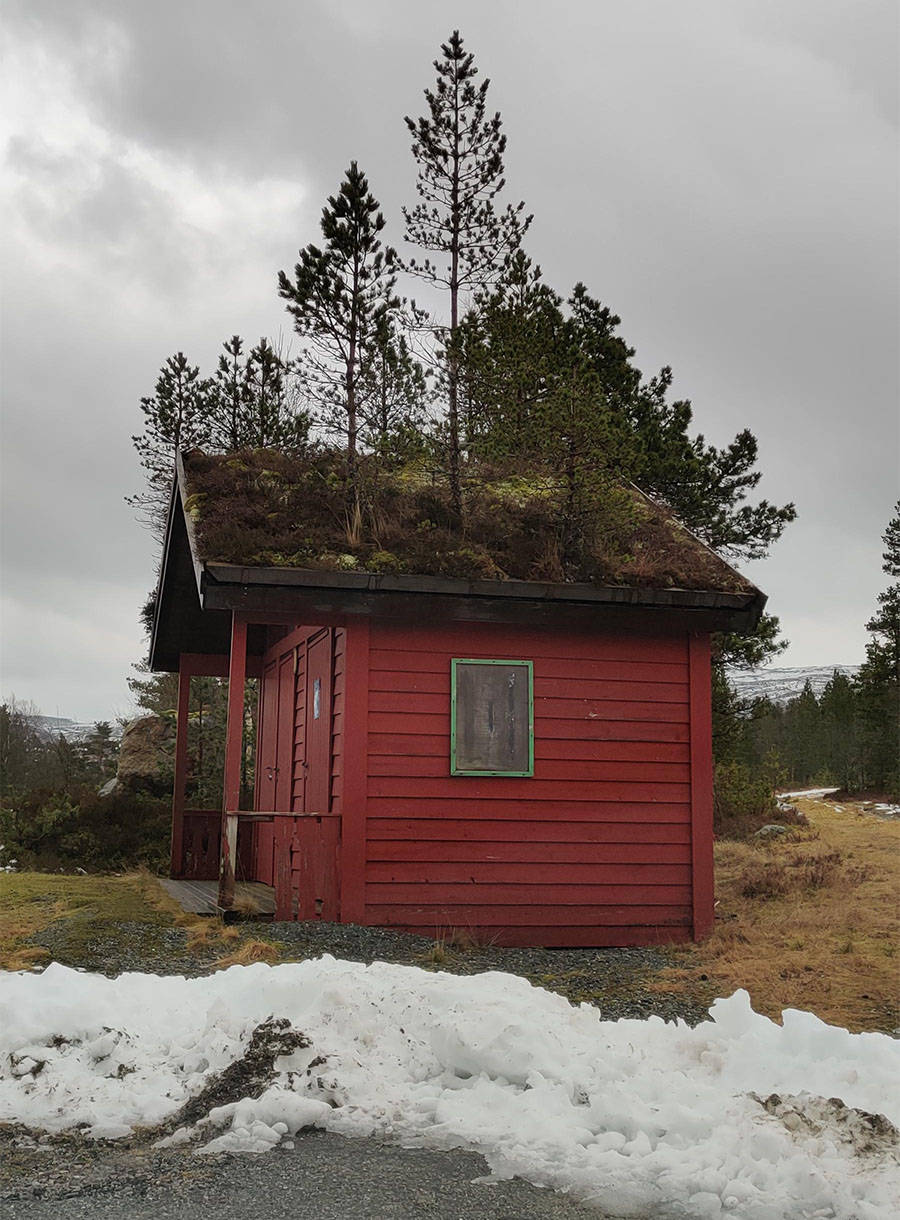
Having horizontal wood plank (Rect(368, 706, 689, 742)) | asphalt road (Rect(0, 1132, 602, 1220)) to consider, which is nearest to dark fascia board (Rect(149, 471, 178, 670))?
horizontal wood plank (Rect(368, 706, 689, 742))

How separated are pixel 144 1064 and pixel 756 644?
18.0 metres

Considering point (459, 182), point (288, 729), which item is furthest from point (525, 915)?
point (459, 182)

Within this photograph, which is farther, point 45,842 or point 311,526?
point 45,842

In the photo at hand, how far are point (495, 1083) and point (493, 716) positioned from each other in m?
5.67

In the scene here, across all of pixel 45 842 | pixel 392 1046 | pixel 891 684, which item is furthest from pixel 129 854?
pixel 891 684

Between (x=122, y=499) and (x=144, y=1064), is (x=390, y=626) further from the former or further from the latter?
(x=122, y=499)

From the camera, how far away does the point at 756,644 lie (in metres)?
21.0

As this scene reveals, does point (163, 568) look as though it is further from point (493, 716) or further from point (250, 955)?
point (250, 955)

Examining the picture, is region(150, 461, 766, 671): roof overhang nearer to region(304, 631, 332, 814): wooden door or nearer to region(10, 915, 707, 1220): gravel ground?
region(304, 631, 332, 814): wooden door

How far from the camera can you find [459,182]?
42.6ft

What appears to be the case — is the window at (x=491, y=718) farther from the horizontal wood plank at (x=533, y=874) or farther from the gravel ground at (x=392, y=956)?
the gravel ground at (x=392, y=956)

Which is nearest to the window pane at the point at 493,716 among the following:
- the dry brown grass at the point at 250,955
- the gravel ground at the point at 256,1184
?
the dry brown grass at the point at 250,955

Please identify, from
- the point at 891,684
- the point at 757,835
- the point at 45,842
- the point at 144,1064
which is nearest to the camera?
the point at 144,1064

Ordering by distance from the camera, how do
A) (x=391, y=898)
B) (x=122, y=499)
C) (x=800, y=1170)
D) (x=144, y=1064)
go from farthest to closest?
(x=122, y=499)
(x=391, y=898)
(x=144, y=1064)
(x=800, y=1170)
